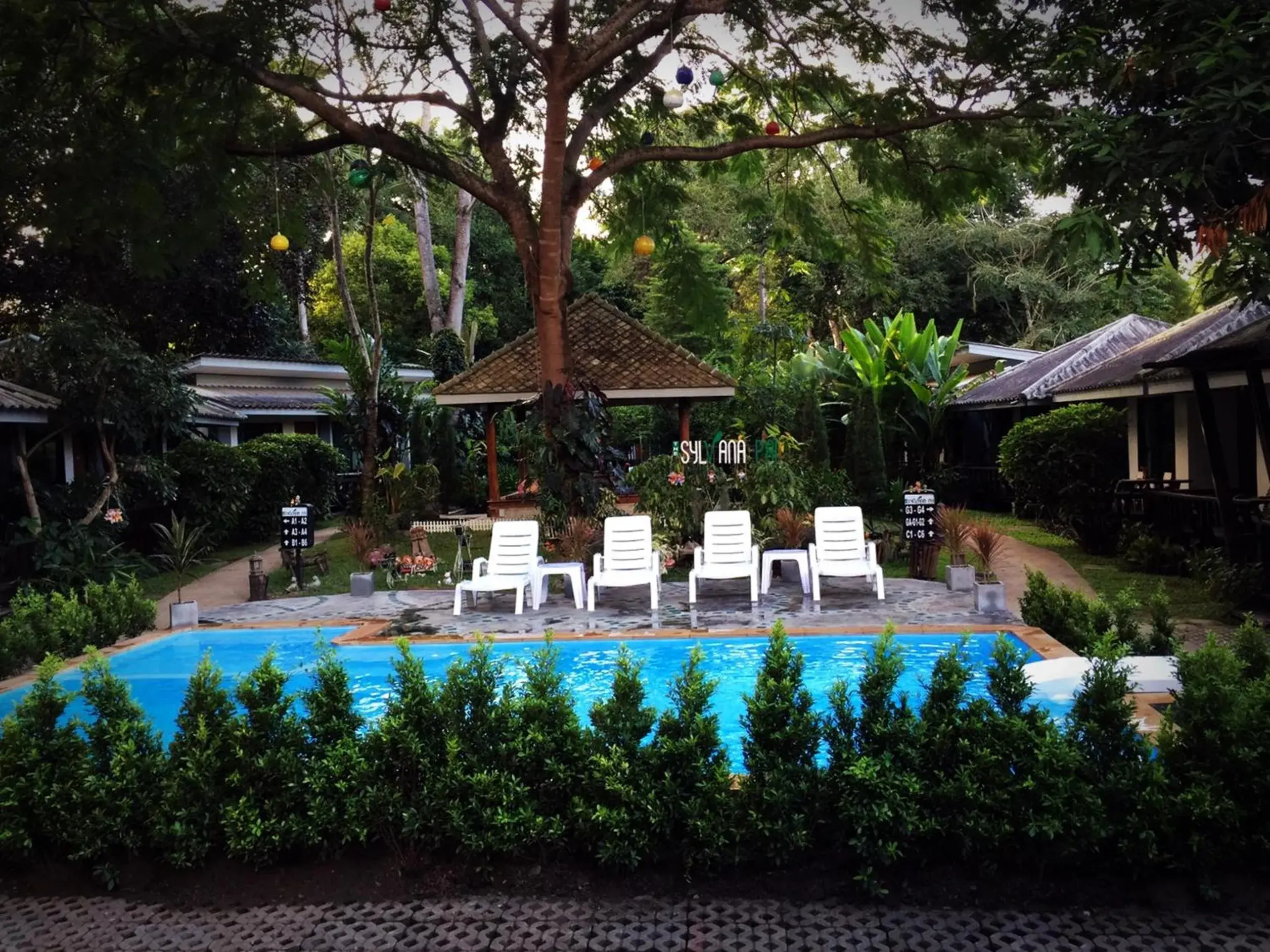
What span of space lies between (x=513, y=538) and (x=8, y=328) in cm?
1907

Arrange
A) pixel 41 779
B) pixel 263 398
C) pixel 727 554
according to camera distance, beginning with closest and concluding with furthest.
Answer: pixel 41 779
pixel 727 554
pixel 263 398

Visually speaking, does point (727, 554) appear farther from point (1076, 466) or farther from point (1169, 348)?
point (1076, 466)

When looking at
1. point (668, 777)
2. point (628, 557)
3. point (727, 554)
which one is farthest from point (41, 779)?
point (727, 554)

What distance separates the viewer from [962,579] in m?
12.3

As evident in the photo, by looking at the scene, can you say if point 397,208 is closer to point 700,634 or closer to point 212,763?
point 700,634

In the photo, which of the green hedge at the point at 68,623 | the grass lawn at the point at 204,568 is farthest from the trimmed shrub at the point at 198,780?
the grass lawn at the point at 204,568

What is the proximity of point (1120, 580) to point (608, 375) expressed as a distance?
31.6ft

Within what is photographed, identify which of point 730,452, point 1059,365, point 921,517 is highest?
point 1059,365

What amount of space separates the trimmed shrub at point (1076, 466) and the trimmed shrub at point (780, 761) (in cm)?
1223

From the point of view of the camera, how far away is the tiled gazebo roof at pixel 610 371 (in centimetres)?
1919

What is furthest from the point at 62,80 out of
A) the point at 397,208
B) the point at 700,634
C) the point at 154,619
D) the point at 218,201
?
the point at 397,208

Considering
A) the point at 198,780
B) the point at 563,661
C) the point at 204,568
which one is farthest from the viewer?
the point at 204,568

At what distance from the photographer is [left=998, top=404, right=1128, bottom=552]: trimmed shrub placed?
15922 millimetres

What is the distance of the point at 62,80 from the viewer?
13.5m
